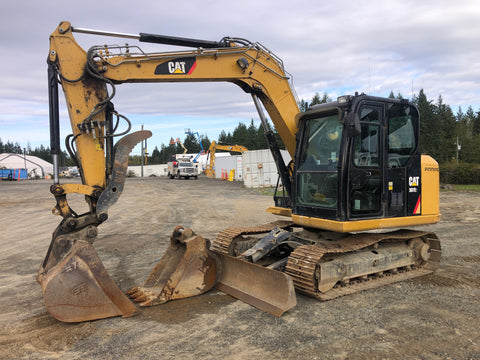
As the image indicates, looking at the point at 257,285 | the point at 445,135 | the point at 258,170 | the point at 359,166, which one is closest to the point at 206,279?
the point at 257,285

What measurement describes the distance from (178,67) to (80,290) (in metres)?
3.29

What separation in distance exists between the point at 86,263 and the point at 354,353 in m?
3.10

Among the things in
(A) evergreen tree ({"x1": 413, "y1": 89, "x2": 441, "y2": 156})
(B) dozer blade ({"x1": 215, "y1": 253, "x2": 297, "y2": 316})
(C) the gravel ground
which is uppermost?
(A) evergreen tree ({"x1": 413, "y1": 89, "x2": 441, "y2": 156})

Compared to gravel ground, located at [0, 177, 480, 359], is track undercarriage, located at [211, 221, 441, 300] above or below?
above

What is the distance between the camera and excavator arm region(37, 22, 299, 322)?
4.45 m

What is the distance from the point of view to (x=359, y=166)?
5559mm

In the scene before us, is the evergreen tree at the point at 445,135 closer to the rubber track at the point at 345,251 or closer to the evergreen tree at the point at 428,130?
the evergreen tree at the point at 428,130

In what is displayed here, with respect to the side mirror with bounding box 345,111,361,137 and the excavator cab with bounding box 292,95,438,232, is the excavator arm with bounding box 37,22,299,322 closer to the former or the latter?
the excavator cab with bounding box 292,95,438,232

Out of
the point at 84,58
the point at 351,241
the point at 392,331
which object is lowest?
the point at 392,331

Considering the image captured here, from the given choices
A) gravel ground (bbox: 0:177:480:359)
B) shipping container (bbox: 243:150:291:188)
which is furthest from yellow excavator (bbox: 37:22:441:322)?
shipping container (bbox: 243:150:291:188)

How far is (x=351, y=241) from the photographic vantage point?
5906 mm

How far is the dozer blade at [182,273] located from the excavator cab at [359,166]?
161 cm

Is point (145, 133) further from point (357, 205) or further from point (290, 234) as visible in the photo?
point (357, 205)

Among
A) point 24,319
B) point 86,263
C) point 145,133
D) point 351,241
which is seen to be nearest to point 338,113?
point 351,241
